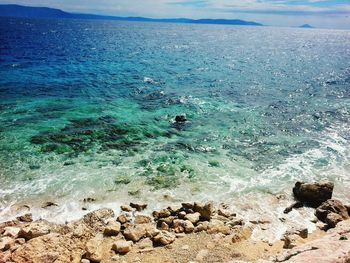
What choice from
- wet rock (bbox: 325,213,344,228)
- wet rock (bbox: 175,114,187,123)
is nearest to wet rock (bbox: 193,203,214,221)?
wet rock (bbox: 325,213,344,228)

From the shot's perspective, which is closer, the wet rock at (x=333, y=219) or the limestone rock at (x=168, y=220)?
the limestone rock at (x=168, y=220)

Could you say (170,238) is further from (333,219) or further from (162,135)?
(162,135)

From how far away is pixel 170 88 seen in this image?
46688mm

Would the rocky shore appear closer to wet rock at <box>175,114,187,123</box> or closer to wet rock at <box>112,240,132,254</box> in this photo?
wet rock at <box>112,240,132,254</box>

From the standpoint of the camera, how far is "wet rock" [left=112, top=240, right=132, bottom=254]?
1419 centimetres

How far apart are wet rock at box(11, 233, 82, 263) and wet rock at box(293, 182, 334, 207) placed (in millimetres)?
13380

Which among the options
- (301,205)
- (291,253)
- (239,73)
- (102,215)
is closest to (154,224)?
(102,215)

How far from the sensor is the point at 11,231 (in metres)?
15.1

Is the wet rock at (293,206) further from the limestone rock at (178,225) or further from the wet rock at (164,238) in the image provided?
the wet rock at (164,238)

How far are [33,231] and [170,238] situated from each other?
6281 mm

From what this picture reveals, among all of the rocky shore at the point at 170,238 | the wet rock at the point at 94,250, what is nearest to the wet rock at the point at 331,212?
the rocky shore at the point at 170,238

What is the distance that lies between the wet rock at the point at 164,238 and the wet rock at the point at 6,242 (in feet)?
20.7

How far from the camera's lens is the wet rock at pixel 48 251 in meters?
13.1

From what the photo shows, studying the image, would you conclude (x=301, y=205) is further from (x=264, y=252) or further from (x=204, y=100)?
(x=204, y=100)
